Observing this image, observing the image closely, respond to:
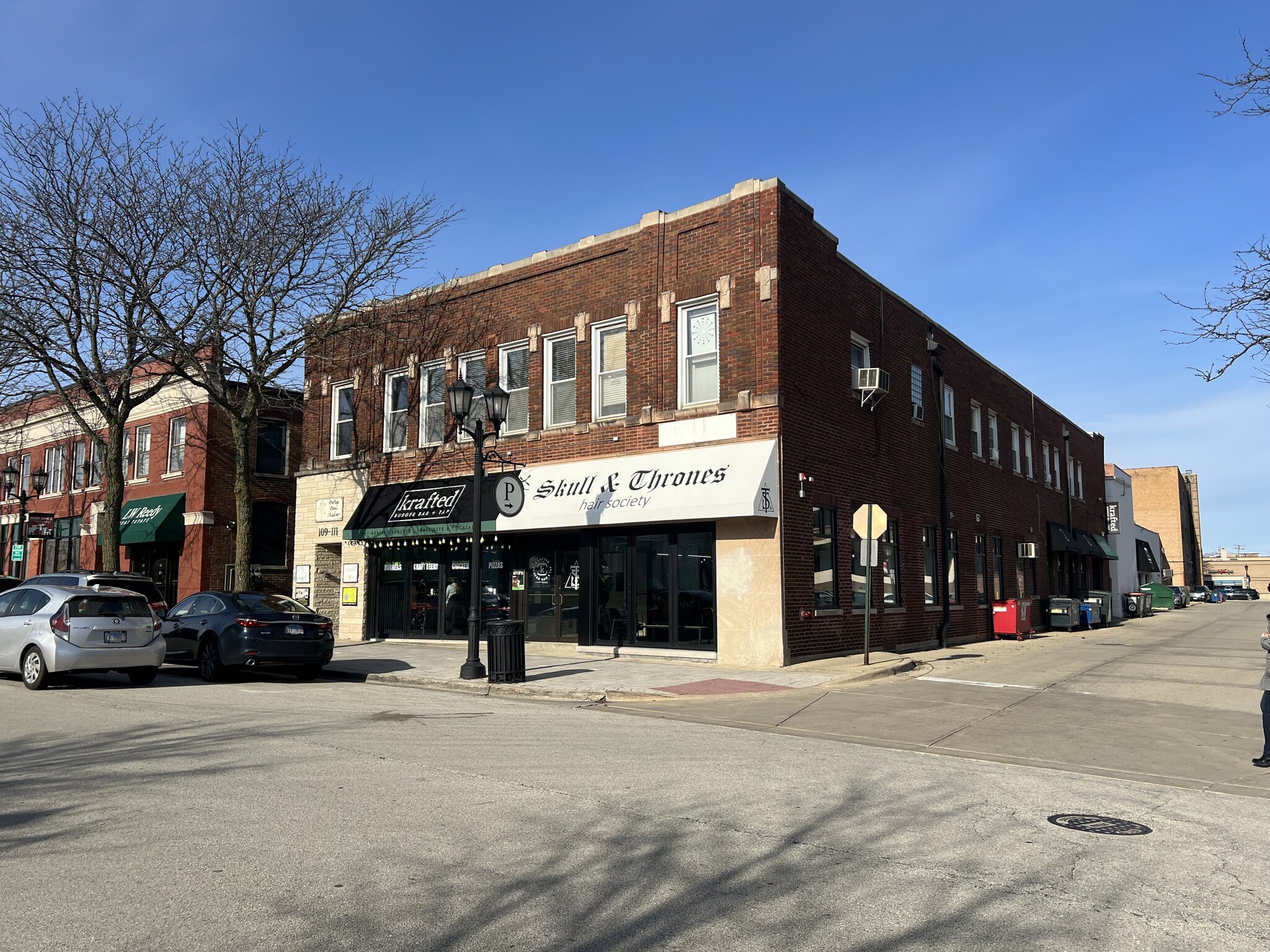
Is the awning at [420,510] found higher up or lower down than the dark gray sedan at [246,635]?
higher up

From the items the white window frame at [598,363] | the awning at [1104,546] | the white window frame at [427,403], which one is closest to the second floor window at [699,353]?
the white window frame at [598,363]

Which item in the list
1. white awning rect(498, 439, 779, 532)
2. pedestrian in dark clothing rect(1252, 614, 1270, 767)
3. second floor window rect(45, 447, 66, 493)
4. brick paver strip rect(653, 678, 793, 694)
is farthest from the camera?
second floor window rect(45, 447, 66, 493)

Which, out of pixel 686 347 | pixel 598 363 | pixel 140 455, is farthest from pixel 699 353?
pixel 140 455

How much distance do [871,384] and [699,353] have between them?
4.07m

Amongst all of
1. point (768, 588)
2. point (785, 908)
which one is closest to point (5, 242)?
point (768, 588)

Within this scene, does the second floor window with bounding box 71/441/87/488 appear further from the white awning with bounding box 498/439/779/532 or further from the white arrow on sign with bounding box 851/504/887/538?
the white arrow on sign with bounding box 851/504/887/538

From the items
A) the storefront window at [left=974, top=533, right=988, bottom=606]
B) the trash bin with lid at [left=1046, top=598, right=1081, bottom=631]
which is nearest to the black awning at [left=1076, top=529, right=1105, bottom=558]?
the trash bin with lid at [left=1046, top=598, right=1081, bottom=631]

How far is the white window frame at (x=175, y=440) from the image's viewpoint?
31906mm

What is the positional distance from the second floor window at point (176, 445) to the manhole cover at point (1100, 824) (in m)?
31.0

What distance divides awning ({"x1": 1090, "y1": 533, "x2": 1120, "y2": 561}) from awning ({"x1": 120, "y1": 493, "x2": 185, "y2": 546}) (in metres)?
37.2

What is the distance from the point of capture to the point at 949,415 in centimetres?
2716

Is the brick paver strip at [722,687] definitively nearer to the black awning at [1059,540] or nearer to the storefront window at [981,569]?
the storefront window at [981,569]

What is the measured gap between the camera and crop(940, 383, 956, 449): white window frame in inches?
1045

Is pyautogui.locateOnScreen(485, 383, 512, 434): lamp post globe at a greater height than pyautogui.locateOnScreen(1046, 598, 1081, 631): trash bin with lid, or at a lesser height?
greater
